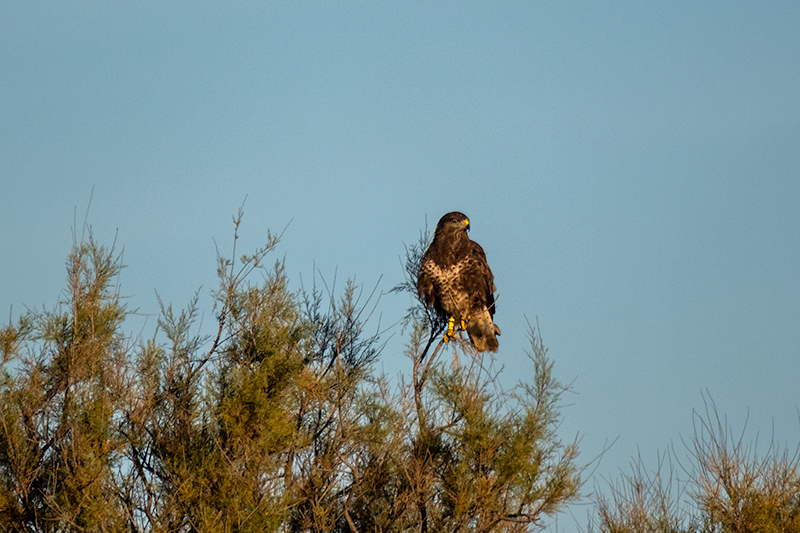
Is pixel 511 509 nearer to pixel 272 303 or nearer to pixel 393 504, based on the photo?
pixel 393 504

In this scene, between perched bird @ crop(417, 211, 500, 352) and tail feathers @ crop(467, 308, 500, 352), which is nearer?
perched bird @ crop(417, 211, 500, 352)

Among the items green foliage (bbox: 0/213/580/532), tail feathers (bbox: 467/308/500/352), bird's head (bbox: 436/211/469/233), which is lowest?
green foliage (bbox: 0/213/580/532)

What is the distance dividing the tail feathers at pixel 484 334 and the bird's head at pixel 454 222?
2.71ft

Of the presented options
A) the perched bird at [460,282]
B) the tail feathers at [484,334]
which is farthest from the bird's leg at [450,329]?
the tail feathers at [484,334]

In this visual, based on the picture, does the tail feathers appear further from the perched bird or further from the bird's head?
the bird's head

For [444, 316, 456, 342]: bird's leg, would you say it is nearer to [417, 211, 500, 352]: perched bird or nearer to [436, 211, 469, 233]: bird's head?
[417, 211, 500, 352]: perched bird

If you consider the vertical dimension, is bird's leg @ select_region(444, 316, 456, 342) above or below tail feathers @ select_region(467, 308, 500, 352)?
below

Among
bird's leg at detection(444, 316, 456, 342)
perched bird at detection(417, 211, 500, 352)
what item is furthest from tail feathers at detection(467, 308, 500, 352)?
bird's leg at detection(444, 316, 456, 342)

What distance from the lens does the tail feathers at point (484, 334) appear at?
911 cm

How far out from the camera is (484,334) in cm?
914

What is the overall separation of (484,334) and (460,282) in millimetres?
682

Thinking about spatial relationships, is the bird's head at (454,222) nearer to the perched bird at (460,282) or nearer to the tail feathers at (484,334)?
the perched bird at (460,282)

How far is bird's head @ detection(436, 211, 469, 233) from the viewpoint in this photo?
9062mm

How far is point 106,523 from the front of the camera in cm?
616
